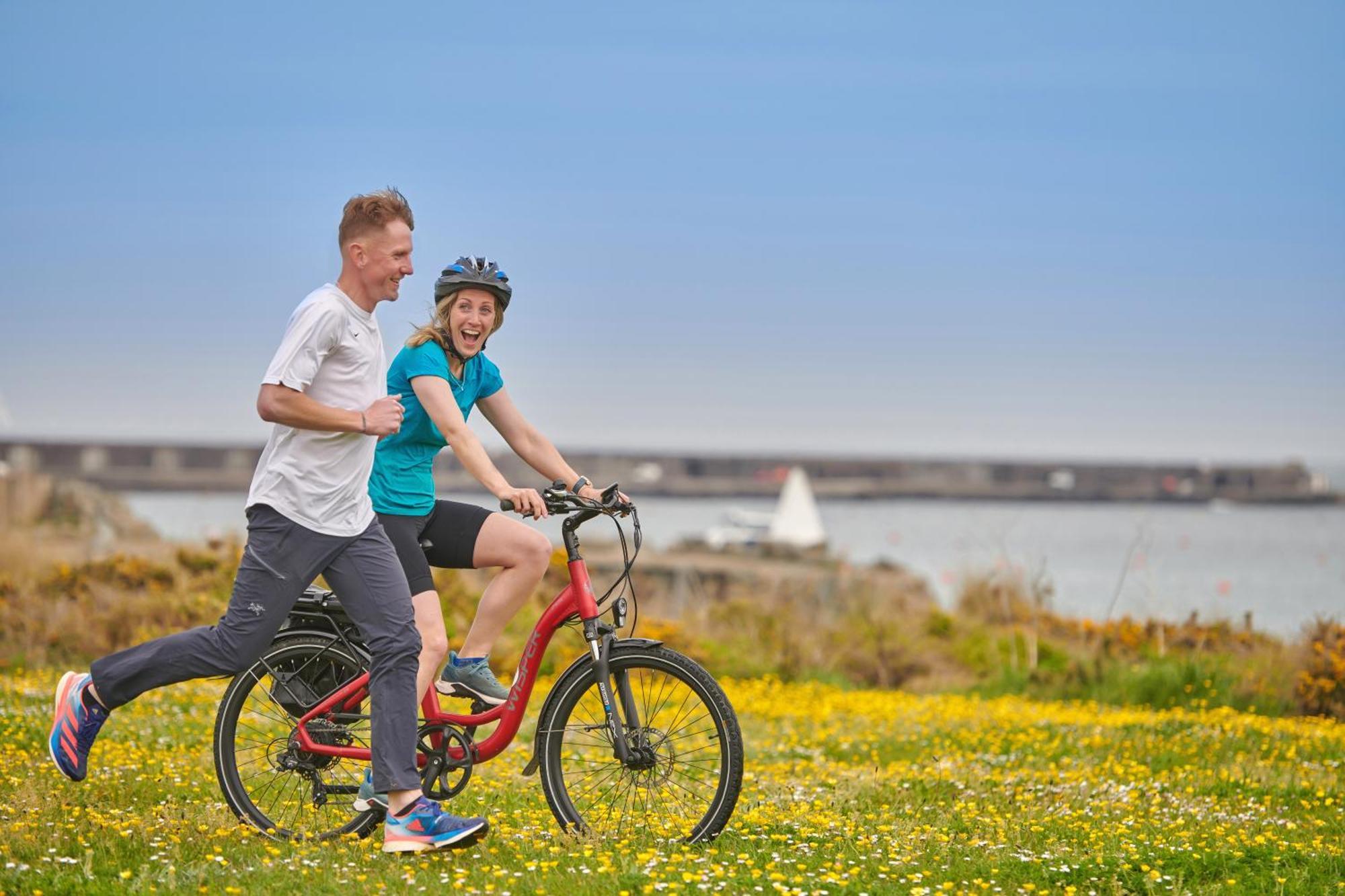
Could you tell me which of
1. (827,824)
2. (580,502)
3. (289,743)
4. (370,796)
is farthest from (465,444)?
(827,824)

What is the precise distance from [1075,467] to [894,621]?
90779mm

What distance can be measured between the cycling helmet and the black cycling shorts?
81 centimetres

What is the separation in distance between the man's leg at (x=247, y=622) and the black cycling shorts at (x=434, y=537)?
0.37m

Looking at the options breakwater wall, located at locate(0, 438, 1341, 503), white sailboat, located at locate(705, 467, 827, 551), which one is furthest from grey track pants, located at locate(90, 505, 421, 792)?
breakwater wall, located at locate(0, 438, 1341, 503)

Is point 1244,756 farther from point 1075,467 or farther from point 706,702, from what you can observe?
point 1075,467

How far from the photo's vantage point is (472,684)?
5371 mm

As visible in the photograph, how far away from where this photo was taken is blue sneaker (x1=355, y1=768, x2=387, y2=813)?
16.6 ft

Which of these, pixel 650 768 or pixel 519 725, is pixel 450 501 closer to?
pixel 519 725

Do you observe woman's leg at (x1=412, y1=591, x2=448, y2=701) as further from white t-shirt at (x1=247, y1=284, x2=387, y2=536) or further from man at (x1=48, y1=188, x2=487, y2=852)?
white t-shirt at (x1=247, y1=284, x2=387, y2=536)

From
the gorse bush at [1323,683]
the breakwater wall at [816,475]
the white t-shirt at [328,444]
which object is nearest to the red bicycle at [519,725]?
the white t-shirt at [328,444]

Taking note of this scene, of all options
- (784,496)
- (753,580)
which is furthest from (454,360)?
(784,496)

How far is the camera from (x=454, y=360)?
529 centimetres

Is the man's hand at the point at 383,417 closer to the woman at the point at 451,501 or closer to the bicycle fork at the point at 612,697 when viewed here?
the woman at the point at 451,501

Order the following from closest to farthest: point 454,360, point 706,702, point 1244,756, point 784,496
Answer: point 706,702 < point 454,360 < point 1244,756 < point 784,496
